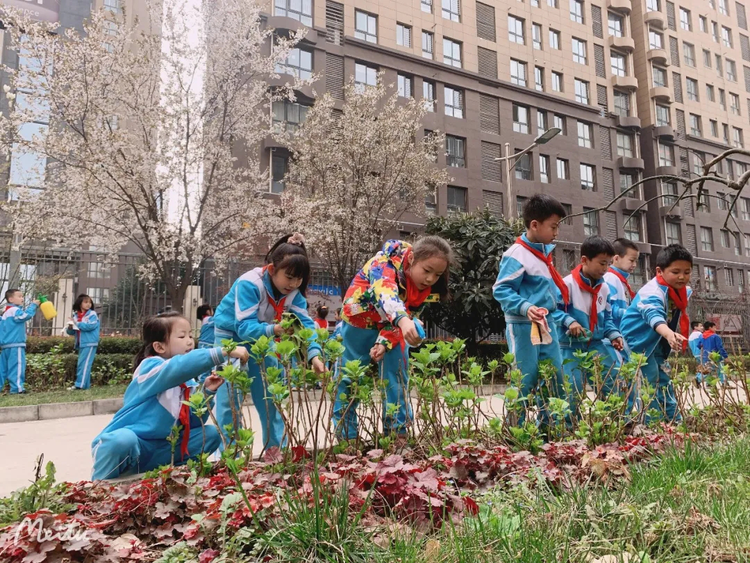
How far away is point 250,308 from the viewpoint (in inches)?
155

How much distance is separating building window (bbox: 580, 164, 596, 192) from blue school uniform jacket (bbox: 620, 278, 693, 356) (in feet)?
105

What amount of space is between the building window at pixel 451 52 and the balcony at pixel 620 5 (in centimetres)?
1443

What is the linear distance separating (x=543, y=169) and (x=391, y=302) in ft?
105

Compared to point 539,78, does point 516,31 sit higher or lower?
higher

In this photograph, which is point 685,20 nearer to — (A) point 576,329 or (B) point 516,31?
(B) point 516,31

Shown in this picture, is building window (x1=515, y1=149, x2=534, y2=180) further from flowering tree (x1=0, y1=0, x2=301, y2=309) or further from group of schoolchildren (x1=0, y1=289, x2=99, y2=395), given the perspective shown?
group of schoolchildren (x1=0, y1=289, x2=99, y2=395)

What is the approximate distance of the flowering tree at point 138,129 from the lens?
1329 cm

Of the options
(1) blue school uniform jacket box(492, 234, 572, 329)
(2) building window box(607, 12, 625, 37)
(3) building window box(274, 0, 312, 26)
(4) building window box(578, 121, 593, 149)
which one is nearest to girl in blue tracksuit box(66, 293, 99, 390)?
(1) blue school uniform jacket box(492, 234, 572, 329)

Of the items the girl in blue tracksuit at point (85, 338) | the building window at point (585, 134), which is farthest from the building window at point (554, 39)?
the girl in blue tracksuit at point (85, 338)

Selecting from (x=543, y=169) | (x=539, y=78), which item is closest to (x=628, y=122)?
(x=539, y=78)

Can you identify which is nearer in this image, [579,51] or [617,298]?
[617,298]

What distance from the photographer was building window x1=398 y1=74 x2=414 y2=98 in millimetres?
28548

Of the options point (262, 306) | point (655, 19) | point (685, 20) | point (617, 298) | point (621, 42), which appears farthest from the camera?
point (685, 20)

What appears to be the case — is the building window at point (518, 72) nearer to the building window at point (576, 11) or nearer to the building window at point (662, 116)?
the building window at point (576, 11)
